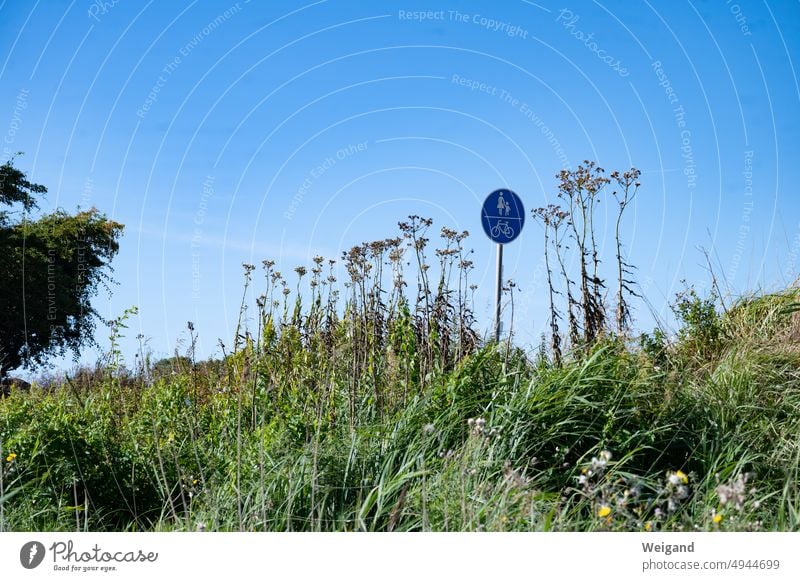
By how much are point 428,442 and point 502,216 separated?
396cm

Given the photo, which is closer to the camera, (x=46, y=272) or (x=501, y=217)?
(x=501, y=217)

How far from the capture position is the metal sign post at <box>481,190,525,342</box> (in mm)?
7289

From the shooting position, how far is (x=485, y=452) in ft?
12.6
